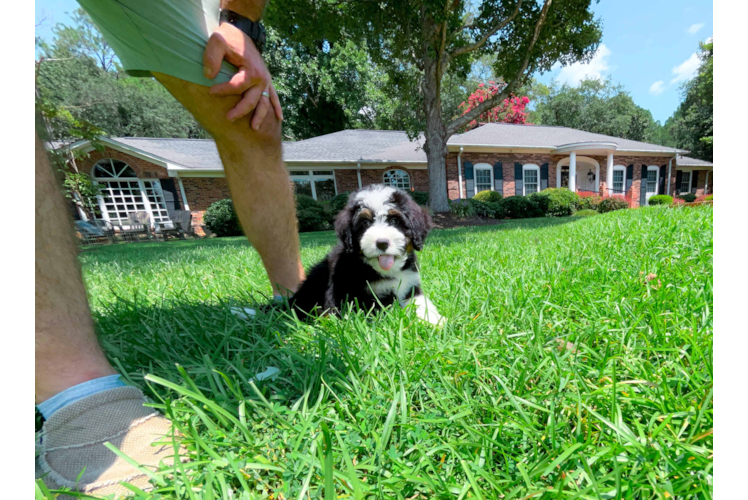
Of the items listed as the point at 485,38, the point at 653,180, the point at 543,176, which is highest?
the point at 485,38

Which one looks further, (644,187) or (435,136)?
(644,187)

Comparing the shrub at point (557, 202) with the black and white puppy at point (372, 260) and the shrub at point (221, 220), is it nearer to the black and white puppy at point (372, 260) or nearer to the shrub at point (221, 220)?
the shrub at point (221, 220)

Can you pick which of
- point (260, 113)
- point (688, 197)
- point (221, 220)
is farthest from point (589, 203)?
point (260, 113)

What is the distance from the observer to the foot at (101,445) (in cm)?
91

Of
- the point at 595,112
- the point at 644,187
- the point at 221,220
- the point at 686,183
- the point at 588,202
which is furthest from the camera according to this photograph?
the point at 595,112

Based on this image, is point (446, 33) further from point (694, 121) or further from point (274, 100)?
point (694, 121)

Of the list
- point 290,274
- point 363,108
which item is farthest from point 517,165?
point 290,274

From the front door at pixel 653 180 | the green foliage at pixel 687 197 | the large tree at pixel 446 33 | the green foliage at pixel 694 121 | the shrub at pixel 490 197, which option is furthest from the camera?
the green foliage at pixel 694 121

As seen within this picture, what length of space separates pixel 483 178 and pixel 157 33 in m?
21.0

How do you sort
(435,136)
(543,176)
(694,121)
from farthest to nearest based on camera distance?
(694,121) → (543,176) → (435,136)

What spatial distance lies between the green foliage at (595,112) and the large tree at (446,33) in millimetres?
35870

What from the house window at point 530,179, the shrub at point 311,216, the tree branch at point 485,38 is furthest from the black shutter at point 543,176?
the shrub at point 311,216

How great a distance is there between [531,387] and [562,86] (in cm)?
5635

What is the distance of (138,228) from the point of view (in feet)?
57.5
